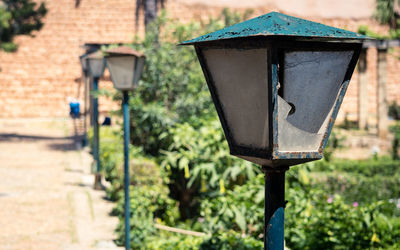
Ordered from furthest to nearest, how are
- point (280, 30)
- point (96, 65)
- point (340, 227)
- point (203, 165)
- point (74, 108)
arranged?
point (74, 108) < point (96, 65) < point (203, 165) < point (340, 227) < point (280, 30)

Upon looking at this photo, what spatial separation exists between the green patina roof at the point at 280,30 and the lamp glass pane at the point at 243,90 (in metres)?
0.06

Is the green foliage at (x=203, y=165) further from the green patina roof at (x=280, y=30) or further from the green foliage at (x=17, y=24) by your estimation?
the green foliage at (x=17, y=24)

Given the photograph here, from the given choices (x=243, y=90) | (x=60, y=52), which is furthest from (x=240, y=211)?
(x=60, y=52)

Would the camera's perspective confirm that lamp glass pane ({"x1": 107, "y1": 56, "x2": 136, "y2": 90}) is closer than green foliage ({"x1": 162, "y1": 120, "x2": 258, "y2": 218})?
Yes

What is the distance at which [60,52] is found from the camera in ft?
68.0

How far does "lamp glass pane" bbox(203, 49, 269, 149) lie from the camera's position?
1.89m

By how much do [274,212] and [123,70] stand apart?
379cm

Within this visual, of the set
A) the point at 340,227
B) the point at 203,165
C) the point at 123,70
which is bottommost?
the point at 340,227

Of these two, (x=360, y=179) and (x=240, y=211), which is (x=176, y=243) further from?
(x=360, y=179)

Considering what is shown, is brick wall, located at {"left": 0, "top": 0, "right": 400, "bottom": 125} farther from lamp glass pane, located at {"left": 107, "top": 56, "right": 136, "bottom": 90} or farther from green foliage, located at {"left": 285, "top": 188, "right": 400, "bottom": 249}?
green foliage, located at {"left": 285, "top": 188, "right": 400, "bottom": 249}

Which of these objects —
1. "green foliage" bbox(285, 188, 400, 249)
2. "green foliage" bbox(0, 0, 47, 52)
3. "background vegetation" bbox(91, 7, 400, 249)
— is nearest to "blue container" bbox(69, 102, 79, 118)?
"green foliage" bbox(0, 0, 47, 52)

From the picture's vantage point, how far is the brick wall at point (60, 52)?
20.4m

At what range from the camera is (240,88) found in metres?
1.99

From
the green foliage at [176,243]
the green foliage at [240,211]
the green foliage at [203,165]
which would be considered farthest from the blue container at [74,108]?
the green foliage at [240,211]
